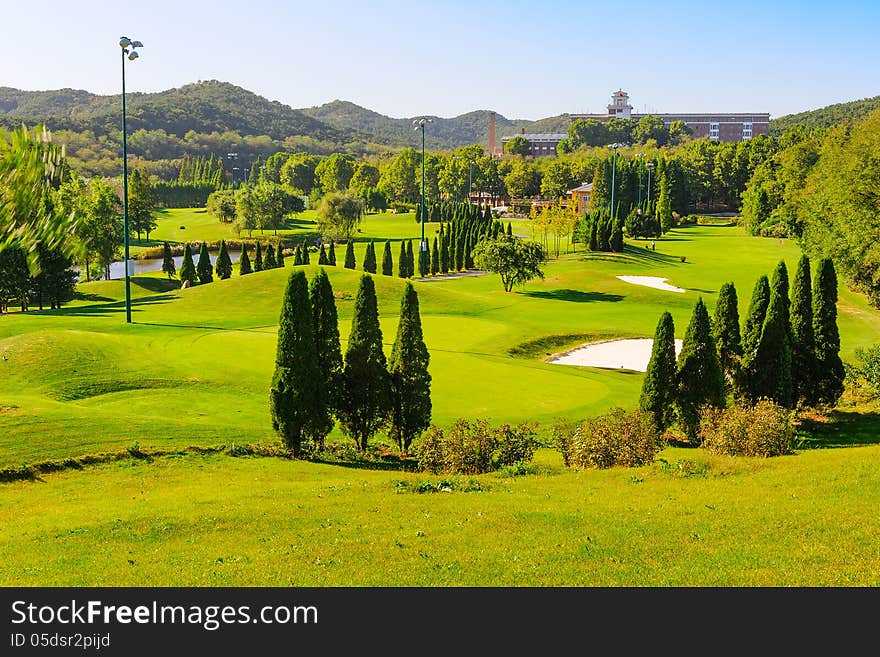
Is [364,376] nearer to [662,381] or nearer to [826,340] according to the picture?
[662,381]

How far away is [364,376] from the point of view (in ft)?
77.0

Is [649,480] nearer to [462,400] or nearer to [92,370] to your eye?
[462,400]

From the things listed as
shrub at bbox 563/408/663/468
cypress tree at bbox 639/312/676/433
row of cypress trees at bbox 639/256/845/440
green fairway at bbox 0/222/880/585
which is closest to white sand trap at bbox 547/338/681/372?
green fairway at bbox 0/222/880/585

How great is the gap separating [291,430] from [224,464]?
7.83 feet

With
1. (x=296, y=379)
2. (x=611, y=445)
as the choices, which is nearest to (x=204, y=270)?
(x=296, y=379)

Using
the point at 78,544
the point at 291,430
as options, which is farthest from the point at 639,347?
the point at 78,544

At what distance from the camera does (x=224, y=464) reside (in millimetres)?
20266

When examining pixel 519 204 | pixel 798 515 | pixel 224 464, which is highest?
pixel 519 204

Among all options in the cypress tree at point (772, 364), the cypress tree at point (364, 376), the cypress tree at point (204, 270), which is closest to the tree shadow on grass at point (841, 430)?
the cypress tree at point (772, 364)

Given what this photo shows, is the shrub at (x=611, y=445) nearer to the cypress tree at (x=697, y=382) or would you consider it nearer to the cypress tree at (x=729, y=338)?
the cypress tree at (x=697, y=382)

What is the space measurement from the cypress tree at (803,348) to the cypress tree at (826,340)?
206 millimetres

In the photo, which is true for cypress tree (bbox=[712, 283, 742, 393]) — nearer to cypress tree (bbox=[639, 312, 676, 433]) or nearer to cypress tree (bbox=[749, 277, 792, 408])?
cypress tree (bbox=[749, 277, 792, 408])

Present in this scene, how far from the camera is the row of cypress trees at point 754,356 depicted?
25.0m
